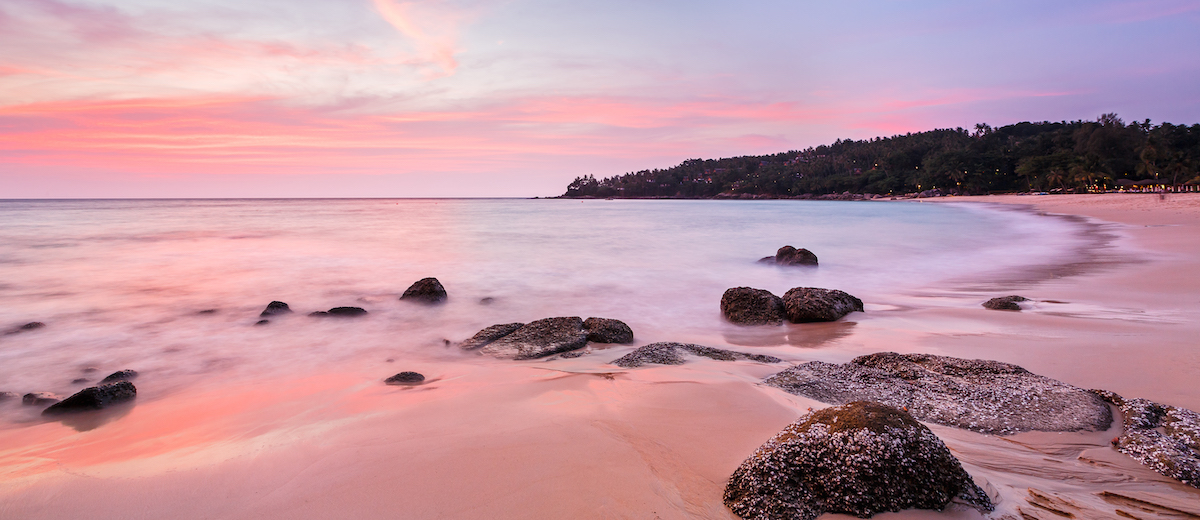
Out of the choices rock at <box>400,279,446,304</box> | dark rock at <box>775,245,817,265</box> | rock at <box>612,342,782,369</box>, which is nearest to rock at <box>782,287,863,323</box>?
rock at <box>612,342,782,369</box>

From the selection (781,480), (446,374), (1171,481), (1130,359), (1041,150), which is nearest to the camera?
(781,480)

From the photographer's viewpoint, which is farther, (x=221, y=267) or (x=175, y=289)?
(x=221, y=267)

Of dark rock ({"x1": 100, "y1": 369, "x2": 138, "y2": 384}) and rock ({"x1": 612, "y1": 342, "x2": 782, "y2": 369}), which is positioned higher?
rock ({"x1": 612, "y1": 342, "x2": 782, "y2": 369})

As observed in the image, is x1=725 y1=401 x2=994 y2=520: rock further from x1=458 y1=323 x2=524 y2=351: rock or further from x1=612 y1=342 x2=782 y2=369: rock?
x1=458 y1=323 x2=524 y2=351: rock

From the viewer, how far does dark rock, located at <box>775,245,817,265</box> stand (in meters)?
13.0

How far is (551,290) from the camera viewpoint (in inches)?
409

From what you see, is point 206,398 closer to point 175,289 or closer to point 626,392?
point 626,392

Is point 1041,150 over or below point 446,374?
over

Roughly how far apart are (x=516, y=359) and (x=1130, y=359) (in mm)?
4950

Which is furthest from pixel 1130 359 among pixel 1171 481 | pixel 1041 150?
pixel 1041 150

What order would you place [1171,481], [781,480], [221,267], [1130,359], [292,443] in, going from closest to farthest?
[781,480]
[1171,481]
[292,443]
[1130,359]
[221,267]

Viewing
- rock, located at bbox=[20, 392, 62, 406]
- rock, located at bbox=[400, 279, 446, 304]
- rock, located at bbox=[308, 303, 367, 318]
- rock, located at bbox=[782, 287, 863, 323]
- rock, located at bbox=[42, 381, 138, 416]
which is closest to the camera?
rock, located at bbox=[42, 381, 138, 416]

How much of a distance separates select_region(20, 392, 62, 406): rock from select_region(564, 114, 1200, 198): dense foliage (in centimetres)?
8489

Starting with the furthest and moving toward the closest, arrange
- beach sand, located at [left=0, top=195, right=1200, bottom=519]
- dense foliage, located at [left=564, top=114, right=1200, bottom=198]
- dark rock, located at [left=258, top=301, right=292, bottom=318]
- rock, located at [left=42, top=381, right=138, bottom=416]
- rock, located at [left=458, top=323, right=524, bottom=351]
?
1. dense foliage, located at [left=564, top=114, right=1200, bottom=198]
2. dark rock, located at [left=258, top=301, right=292, bottom=318]
3. rock, located at [left=458, top=323, right=524, bottom=351]
4. rock, located at [left=42, top=381, right=138, bottom=416]
5. beach sand, located at [left=0, top=195, right=1200, bottom=519]
